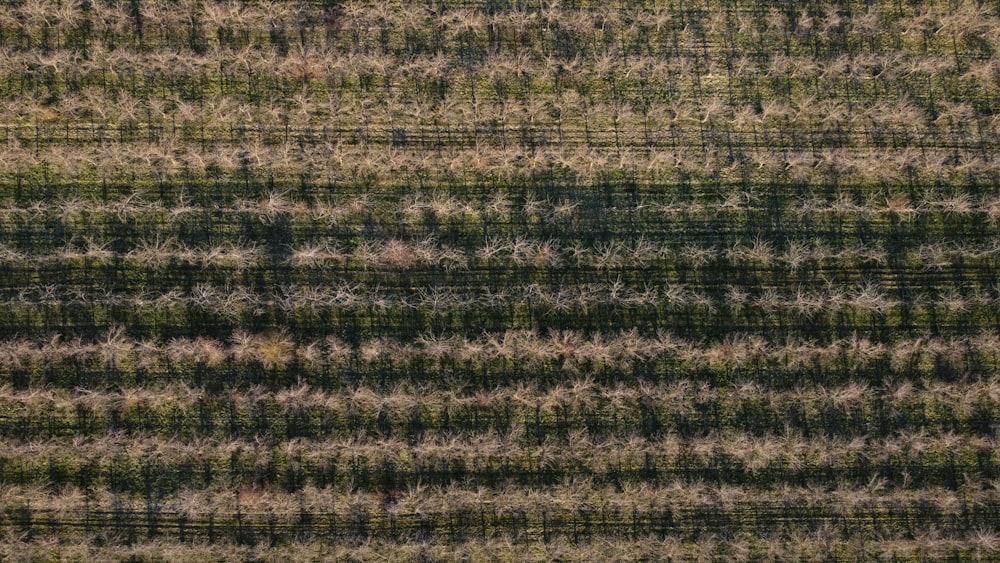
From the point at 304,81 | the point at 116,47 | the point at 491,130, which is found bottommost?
the point at 491,130

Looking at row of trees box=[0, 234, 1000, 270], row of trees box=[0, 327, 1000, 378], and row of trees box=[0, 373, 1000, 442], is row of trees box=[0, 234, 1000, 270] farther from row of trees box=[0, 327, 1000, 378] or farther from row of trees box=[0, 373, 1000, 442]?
row of trees box=[0, 373, 1000, 442]

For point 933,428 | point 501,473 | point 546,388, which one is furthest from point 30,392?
point 933,428

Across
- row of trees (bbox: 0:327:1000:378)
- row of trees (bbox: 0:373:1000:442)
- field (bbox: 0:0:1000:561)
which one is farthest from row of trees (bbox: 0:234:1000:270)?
row of trees (bbox: 0:373:1000:442)

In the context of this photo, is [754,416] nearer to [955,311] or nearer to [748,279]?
[748,279]

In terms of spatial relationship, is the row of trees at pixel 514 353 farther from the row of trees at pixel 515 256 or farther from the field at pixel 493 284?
the row of trees at pixel 515 256

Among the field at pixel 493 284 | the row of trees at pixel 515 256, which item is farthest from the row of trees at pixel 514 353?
the row of trees at pixel 515 256

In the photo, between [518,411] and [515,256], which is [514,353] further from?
[515,256]

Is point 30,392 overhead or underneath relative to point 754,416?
overhead

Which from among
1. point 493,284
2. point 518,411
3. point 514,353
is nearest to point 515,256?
point 493,284
